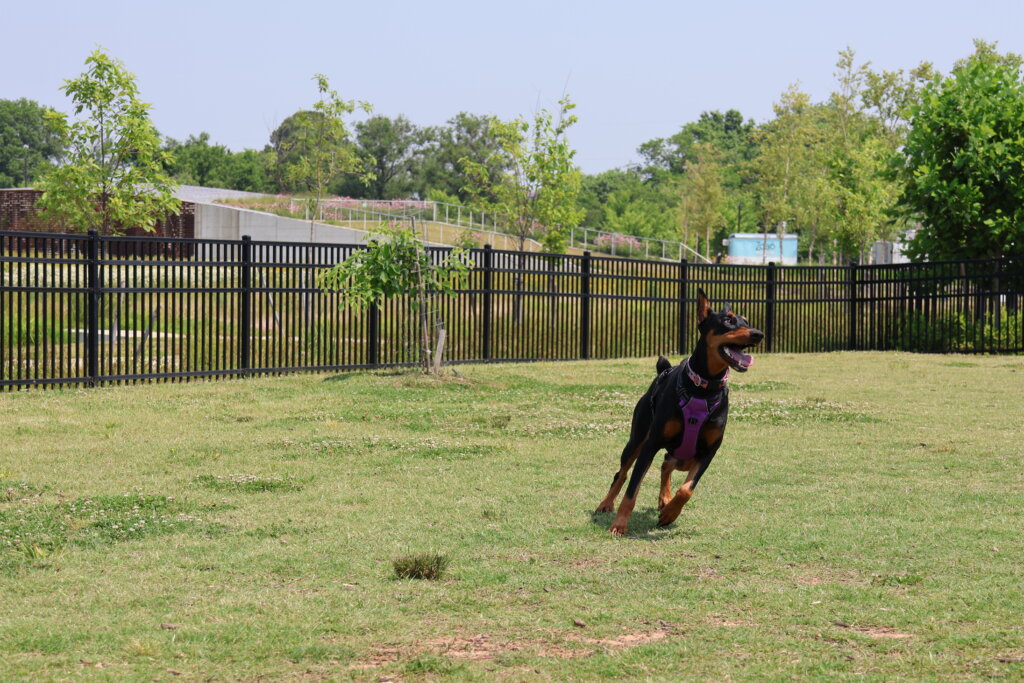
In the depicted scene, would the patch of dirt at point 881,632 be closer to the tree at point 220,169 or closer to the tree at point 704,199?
the tree at point 704,199

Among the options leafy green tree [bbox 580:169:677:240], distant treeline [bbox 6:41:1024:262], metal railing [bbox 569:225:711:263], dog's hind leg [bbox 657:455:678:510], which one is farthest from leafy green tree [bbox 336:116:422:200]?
dog's hind leg [bbox 657:455:678:510]

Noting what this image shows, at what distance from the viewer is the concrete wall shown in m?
46.7

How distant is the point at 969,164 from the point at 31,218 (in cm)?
3987

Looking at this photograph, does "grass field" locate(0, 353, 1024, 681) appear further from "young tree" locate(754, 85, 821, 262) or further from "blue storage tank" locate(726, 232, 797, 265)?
"blue storage tank" locate(726, 232, 797, 265)

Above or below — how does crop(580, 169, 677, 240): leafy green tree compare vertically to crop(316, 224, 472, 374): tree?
above

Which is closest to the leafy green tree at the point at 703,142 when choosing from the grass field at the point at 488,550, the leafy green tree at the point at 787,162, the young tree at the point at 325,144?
the leafy green tree at the point at 787,162

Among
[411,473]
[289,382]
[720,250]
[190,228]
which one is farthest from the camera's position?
[720,250]

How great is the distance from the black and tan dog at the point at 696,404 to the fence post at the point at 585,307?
13.2 m

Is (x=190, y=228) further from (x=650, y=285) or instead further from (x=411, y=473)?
(x=411, y=473)

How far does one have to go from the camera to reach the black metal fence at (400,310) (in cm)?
1434

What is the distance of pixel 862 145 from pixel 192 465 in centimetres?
5006

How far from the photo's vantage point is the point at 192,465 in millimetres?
9250

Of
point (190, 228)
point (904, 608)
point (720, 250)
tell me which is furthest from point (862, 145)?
point (904, 608)

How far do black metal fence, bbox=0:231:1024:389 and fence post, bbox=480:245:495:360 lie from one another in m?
0.02
